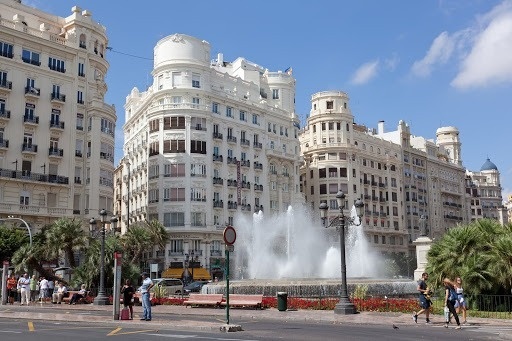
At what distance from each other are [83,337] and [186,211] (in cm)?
5538

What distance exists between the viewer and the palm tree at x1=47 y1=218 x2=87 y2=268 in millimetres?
40906

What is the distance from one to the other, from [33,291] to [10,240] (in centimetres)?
1127

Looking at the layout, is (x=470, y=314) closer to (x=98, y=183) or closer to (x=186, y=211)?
(x=98, y=183)

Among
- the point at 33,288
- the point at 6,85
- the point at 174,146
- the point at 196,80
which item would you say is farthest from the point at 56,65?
the point at 33,288

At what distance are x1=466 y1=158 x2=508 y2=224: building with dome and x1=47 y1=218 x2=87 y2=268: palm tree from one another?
115m

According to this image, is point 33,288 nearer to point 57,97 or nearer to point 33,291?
point 33,291

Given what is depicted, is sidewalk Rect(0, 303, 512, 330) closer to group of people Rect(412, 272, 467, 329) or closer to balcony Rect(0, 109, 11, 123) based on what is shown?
group of people Rect(412, 272, 467, 329)

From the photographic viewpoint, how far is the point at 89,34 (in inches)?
2462

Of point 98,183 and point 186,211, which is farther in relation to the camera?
point 186,211

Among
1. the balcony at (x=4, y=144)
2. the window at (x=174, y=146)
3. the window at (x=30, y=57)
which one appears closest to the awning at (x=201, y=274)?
the window at (x=174, y=146)

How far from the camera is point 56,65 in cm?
5988

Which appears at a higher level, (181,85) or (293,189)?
(181,85)

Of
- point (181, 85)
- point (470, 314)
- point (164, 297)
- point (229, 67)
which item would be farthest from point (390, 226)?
point (470, 314)

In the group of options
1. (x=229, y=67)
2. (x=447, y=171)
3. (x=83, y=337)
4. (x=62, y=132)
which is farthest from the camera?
(x=447, y=171)
